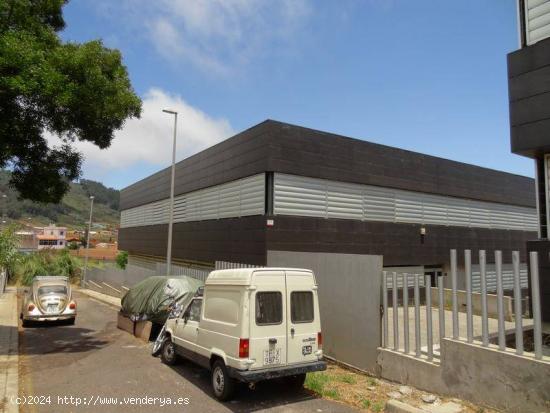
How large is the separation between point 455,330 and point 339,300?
9.75ft

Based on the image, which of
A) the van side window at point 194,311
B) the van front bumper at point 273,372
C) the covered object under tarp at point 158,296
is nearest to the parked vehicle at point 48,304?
the covered object under tarp at point 158,296

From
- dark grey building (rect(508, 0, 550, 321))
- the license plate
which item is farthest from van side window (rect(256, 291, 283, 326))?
dark grey building (rect(508, 0, 550, 321))

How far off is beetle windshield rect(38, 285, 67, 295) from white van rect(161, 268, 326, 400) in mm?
11562

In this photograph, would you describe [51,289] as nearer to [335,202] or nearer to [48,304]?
[48,304]

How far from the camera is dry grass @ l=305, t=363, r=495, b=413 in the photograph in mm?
6855

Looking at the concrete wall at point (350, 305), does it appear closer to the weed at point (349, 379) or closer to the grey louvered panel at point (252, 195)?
the weed at point (349, 379)

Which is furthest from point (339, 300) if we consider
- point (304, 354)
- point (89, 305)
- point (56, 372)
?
point (89, 305)

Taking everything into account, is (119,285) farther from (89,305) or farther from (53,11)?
(53,11)

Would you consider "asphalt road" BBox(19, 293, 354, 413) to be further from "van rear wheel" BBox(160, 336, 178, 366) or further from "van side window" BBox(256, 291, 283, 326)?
"van side window" BBox(256, 291, 283, 326)

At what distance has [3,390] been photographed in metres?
7.70

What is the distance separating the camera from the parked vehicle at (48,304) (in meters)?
16.5

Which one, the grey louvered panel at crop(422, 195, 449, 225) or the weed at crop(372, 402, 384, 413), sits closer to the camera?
the weed at crop(372, 402, 384, 413)

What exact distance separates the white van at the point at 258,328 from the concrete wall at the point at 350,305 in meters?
1.37

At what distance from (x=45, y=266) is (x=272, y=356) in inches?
1675
